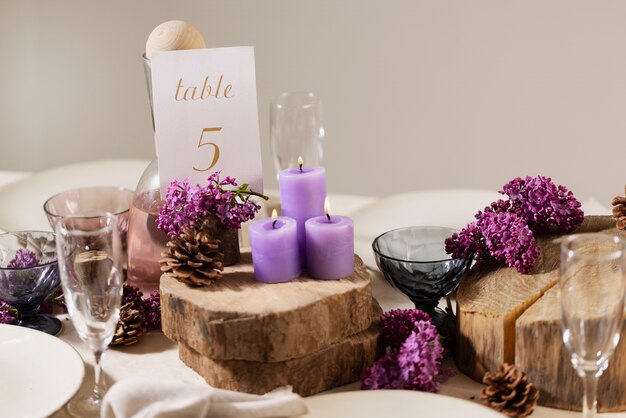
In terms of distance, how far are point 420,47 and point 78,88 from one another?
1471 mm

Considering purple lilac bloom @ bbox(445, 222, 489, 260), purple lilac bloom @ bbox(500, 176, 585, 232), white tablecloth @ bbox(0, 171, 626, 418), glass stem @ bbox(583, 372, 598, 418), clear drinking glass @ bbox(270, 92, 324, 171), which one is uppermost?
clear drinking glass @ bbox(270, 92, 324, 171)

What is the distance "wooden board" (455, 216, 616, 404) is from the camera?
0.92 metres

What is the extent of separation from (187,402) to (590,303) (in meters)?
0.37

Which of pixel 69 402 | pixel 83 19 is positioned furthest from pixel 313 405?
pixel 83 19

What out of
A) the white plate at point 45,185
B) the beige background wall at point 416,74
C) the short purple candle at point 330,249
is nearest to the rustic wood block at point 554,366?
the short purple candle at point 330,249

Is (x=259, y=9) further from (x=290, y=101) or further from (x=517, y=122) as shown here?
(x=290, y=101)

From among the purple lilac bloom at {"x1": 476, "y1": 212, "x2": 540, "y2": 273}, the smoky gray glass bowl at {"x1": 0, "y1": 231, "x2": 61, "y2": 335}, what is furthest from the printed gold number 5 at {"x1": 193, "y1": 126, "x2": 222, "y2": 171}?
the purple lilac bloom at {"x1": 476, "y1": 212, "x2": 540, "y2": 273}

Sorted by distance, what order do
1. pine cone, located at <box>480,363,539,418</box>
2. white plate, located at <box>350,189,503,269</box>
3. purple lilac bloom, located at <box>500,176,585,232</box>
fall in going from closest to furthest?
pine cone, located at <box>480,363,539,418</box>
purple lilac bloom, located at <box>500,176,585,232</box>
white plate, located at <box>350,189,503,269</box>

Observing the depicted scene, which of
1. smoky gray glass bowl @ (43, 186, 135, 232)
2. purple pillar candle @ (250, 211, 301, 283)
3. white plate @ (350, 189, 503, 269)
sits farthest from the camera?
white plate @ (350, 189, 503, 269)

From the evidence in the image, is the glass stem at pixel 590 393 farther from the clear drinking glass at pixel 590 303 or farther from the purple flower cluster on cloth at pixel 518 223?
the purple flower cluster on cloth at pixel 518 223

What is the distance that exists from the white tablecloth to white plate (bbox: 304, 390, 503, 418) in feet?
0.26

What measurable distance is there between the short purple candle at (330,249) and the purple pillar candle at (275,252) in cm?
2

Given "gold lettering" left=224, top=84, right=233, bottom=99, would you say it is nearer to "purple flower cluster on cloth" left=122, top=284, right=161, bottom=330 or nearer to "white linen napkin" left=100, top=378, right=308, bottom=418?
"purple flower cluster on cloth" left=122, top=284, right=161, bottom=330

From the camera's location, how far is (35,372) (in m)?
0.97
